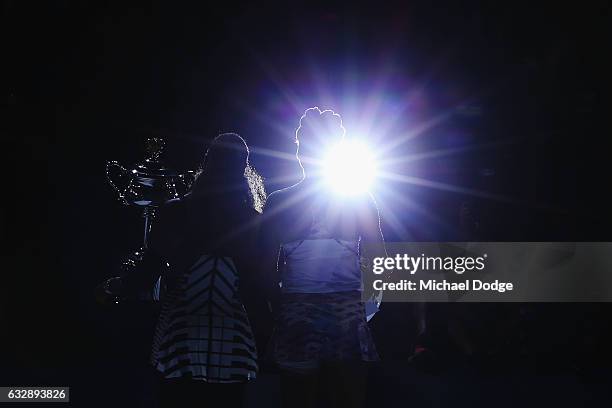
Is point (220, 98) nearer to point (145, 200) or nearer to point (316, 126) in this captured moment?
point (145, 200)

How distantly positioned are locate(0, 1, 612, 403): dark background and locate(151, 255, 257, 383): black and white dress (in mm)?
3062

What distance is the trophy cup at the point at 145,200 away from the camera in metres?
1.70

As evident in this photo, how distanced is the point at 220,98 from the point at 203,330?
3.78 metres

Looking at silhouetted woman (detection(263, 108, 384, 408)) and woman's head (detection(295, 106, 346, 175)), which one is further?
woman's head (detection(295, 106, 346, 175))

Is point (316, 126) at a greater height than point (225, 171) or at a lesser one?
greater

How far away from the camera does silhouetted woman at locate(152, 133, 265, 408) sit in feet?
5.43

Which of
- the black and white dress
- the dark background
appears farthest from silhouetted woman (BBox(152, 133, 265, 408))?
the dark background

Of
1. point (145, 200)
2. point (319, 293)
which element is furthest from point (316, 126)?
point (145, 200)

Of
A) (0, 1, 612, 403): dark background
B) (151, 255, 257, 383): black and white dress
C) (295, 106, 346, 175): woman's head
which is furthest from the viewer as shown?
(0, 1, 612, 403): dark background

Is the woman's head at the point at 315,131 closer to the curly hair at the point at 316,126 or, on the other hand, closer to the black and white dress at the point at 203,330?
the curly hair at the point at 316,126

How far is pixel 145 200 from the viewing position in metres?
3.94

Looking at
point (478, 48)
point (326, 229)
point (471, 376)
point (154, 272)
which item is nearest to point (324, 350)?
point (326, 229)

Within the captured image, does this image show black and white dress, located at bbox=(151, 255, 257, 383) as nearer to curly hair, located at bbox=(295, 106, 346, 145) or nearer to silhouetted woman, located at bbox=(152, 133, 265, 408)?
silhouetted woman, located at bbox=(152, 133, 265, 408)

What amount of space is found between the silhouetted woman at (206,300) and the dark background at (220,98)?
3062mm
